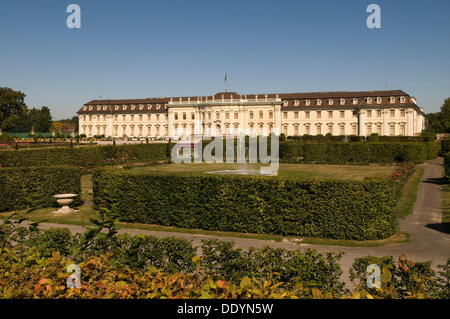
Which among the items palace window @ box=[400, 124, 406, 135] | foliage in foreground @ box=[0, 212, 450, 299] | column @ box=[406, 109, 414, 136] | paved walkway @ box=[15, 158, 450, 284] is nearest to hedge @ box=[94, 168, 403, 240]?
paved walkway @ box=[15, 158, 450, 284]

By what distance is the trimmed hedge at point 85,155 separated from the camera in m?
20.8

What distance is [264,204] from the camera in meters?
9.37

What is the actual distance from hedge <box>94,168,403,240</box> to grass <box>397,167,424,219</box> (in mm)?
2951

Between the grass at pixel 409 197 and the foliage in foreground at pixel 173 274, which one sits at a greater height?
the foliage in foreground at pixel 173 274

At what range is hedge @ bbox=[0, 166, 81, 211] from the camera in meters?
12.5

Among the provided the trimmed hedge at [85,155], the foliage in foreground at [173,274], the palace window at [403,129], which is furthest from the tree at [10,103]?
the foliage in foreground at [173,274]

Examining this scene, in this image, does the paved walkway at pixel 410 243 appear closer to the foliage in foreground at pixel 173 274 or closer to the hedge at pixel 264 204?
the hedge at pixel 264 204

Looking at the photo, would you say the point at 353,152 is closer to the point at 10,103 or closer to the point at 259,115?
the point at 259,115

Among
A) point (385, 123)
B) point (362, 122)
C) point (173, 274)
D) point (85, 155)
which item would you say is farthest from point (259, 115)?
point (173, 274)

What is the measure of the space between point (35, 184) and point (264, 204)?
8.26m

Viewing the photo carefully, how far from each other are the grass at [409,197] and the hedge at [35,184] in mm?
11055

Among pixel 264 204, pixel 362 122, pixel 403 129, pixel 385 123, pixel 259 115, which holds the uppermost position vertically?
pixel 259 115
